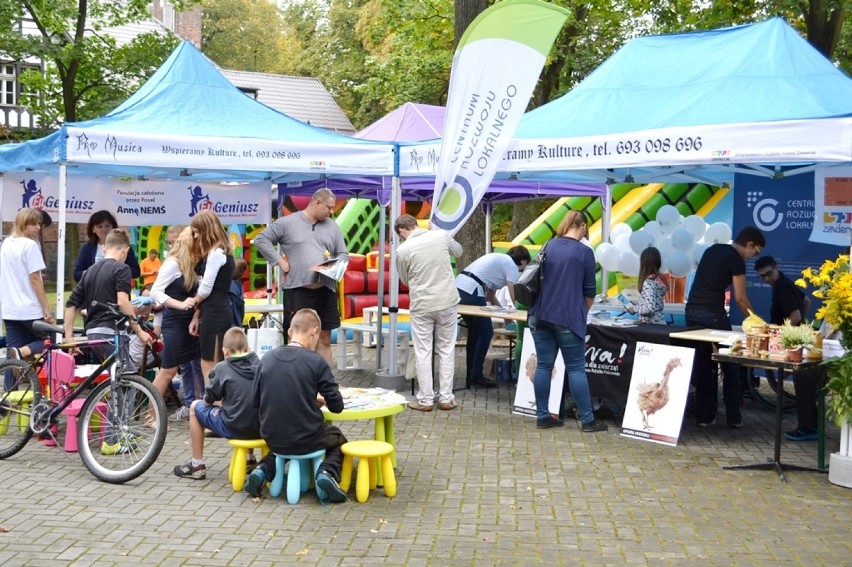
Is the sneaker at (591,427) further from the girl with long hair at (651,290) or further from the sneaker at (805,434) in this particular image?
the sneaker at (805,434)

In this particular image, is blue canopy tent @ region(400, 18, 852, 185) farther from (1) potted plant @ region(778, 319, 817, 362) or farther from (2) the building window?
(2) the building window

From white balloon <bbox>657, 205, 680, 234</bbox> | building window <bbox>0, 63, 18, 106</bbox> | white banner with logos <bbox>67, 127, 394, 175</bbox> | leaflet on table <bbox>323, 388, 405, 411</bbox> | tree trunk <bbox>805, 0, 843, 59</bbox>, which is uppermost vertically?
building window <bbox>0, 63, 18, 106</bbox>

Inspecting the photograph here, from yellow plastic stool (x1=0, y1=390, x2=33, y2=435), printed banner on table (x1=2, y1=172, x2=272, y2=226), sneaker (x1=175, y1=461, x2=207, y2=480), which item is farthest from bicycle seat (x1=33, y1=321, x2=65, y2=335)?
printed banner on table (x1=2, y1=172, x2=272, y2=226)

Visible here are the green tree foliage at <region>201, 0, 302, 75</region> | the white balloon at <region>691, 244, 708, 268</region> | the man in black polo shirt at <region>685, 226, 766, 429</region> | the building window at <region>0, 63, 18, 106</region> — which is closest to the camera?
the man in black polo shirt at <region>685, 226, 766, 429</region>

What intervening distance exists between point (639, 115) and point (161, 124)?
4.17 m

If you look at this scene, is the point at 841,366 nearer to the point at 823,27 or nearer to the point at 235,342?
the point at 235,342

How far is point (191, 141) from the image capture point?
891 centimetres

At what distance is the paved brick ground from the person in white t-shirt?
1058 mm

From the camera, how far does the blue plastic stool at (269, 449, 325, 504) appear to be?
597cm

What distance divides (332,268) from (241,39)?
176 feet

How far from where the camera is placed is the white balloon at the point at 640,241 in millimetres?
11656

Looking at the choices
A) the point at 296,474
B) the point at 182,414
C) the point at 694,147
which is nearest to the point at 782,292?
the point at 694,147

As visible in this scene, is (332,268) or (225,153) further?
(225,153)

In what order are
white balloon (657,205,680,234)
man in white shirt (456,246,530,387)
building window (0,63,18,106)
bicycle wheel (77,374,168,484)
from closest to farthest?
bicycle wheel (77,374,168,484)
man in white shirt (456,246,530,387)
white balloon (657,205,680,234)
building window (0,63,18,106)
